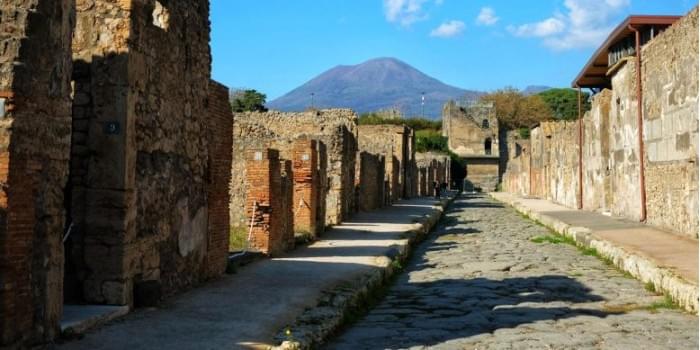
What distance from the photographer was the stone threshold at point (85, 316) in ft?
17.8

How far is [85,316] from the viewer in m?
5.81

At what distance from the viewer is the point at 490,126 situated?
7262cm

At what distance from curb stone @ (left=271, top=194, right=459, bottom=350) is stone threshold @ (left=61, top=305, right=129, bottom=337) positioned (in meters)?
1.36

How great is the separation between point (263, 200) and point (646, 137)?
350 inches

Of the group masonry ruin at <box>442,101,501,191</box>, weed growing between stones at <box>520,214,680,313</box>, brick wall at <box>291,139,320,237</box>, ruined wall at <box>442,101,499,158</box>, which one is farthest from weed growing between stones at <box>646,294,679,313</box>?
ruined wall at <box>442,101,499,158</box>

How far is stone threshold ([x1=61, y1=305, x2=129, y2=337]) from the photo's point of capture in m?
5.43

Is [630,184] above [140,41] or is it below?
below

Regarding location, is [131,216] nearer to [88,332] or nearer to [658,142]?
[88,332]

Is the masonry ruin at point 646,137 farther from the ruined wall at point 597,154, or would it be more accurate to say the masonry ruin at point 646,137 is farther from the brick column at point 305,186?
the brick column at point 305,186

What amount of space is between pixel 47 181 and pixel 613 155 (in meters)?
17.2

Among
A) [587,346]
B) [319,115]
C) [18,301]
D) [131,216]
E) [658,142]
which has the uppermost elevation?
[319,115]

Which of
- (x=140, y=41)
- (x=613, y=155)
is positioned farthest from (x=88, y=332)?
(x=613, y=155)

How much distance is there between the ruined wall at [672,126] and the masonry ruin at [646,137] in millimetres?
17

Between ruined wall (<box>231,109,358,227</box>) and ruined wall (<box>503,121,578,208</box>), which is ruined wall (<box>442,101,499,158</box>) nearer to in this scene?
ruined wall (<box>503,121,578,208</box>)
